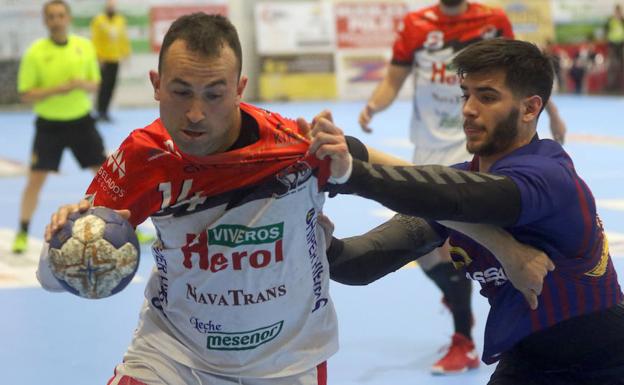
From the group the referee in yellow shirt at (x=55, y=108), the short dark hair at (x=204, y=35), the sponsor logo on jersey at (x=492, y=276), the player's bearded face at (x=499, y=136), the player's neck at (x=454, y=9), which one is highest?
the short dark hair at (x=204, y=35)

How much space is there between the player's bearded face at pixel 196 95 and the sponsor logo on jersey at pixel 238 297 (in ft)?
1.62

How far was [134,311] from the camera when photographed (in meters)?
7.10

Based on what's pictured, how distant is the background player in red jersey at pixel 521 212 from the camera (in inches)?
120

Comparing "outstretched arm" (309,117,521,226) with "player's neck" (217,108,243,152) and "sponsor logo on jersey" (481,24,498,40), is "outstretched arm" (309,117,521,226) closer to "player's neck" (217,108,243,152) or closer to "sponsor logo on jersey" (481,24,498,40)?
"player's neck" (217,108,243,152)

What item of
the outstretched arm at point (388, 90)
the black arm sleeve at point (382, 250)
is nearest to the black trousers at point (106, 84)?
the outstretched arm at point (388, 90)

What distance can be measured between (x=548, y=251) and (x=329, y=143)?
791mm

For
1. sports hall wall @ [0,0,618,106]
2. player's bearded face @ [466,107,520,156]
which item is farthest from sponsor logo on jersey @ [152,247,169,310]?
sports hall wall @ [0,0,618,106]

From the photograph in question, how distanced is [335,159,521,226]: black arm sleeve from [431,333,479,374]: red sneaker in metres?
2.83

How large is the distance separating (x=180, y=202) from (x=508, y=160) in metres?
1.06

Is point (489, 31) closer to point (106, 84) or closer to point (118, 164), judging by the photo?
point (118, 164)

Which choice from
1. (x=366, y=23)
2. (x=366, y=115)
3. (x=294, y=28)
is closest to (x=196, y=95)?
(x=366, y=115)

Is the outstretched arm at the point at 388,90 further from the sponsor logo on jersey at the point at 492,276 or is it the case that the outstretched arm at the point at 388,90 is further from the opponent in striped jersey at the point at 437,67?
the sponsor logo on jersey at the point at 492,276

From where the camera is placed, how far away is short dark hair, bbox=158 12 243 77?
321cm

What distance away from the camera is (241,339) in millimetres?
3477
